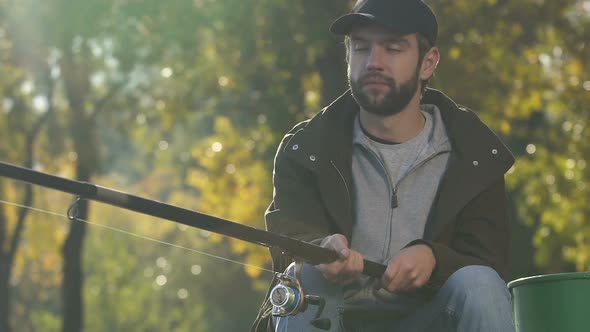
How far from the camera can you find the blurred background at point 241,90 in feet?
57.0

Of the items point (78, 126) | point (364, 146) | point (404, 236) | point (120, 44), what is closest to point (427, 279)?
point (404, 236)

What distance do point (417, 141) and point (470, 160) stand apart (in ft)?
1.05

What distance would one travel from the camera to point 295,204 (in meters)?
4.76

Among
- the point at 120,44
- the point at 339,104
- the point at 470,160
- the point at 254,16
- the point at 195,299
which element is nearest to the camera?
the point at 470,160

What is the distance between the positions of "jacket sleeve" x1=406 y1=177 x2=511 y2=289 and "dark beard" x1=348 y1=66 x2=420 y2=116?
0.51 m

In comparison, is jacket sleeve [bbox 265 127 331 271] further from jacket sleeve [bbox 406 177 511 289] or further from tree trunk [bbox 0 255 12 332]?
tree trunk [bbox 0 255 12 332]

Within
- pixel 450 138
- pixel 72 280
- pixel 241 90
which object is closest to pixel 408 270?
pixel 450 138

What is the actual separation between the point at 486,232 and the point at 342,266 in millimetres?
710

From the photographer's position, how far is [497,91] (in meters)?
18.4

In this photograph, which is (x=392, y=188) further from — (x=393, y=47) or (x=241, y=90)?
(x=241, y=90)

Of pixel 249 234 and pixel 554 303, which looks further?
pixel 554 303

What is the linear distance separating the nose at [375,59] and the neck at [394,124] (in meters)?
0.22

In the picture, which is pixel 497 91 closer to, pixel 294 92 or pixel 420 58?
pixel 294 92

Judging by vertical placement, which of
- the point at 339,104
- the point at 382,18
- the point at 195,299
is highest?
the point at 382,18
